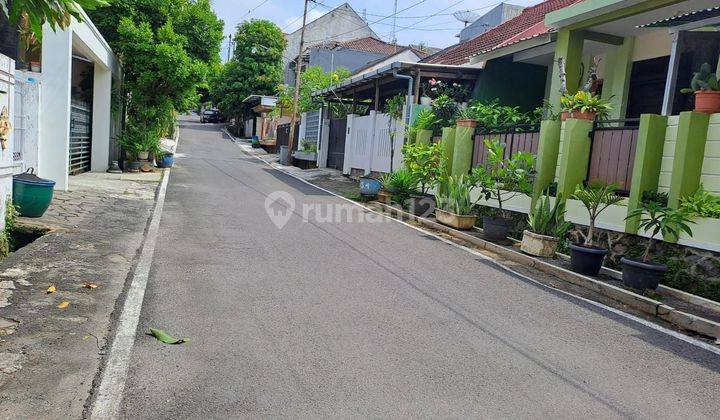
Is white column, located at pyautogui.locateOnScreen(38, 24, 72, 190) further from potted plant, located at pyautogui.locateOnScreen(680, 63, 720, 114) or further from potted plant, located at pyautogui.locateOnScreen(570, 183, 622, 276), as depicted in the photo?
potted plant, located at pyautogui.locateOnScreen(680, 63, 720, 114)

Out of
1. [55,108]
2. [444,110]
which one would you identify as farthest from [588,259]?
[55,108]

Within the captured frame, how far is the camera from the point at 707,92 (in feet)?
25.1

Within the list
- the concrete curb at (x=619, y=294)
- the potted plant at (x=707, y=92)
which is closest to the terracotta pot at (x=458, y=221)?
the concrete curb at (x=619, y=294)

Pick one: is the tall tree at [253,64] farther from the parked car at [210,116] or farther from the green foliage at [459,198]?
the green foliage at [459,198]

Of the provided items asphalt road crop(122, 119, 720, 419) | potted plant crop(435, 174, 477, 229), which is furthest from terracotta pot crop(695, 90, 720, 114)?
potted plant crop(435, 174, 477, 229)

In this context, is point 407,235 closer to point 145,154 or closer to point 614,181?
point 614,181

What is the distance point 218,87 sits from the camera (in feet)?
167

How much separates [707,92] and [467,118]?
6251 millimetres

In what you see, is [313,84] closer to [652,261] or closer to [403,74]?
[403,74]

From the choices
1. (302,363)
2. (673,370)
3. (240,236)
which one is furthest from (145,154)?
(673,370)

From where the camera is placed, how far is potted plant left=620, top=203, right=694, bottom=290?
7008 mm

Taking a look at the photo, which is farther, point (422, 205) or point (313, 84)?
point (313, 84)

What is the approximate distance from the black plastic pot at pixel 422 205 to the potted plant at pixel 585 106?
4367mm

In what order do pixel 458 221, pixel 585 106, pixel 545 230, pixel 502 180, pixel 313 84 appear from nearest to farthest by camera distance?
pixel 545 230
pixel 585 106
pixel 502 180
pixel 458 221
pixel 313 84
